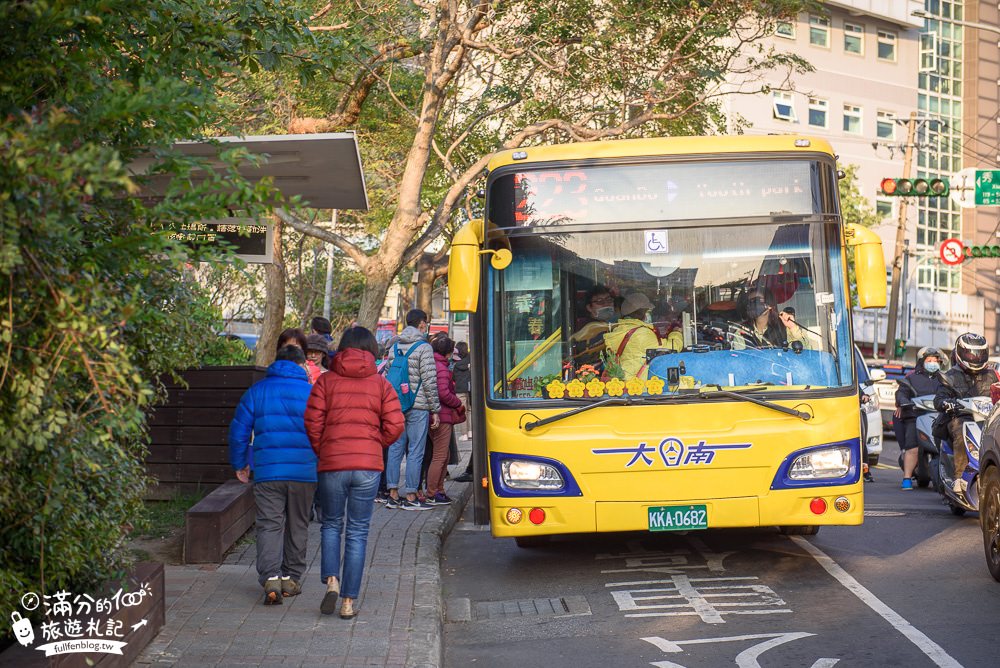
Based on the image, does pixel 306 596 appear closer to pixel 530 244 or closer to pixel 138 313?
pixel 530 244

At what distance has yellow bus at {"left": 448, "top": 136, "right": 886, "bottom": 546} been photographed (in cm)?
872

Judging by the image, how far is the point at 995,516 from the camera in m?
8.66

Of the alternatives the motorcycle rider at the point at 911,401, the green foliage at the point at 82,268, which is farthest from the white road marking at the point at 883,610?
the motorcycle rider at the point at 911,401

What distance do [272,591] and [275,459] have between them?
811mm

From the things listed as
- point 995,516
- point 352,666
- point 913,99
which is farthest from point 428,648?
point 913,99

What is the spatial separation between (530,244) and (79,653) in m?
4.73

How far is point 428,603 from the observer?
7941 millimetres

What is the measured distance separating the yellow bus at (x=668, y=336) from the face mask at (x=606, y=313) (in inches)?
0.4

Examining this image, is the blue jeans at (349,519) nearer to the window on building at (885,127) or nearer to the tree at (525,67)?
the tree at (525,67)

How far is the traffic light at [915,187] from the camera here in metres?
24.9

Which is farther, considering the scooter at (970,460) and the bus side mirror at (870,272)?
the scooter at (970,460)

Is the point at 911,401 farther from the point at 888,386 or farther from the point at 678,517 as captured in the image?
the point at 888,386

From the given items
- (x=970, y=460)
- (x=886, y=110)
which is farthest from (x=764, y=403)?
(x=886, y=110)

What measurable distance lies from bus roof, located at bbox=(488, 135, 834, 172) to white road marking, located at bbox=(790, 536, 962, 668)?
3.08 metres
